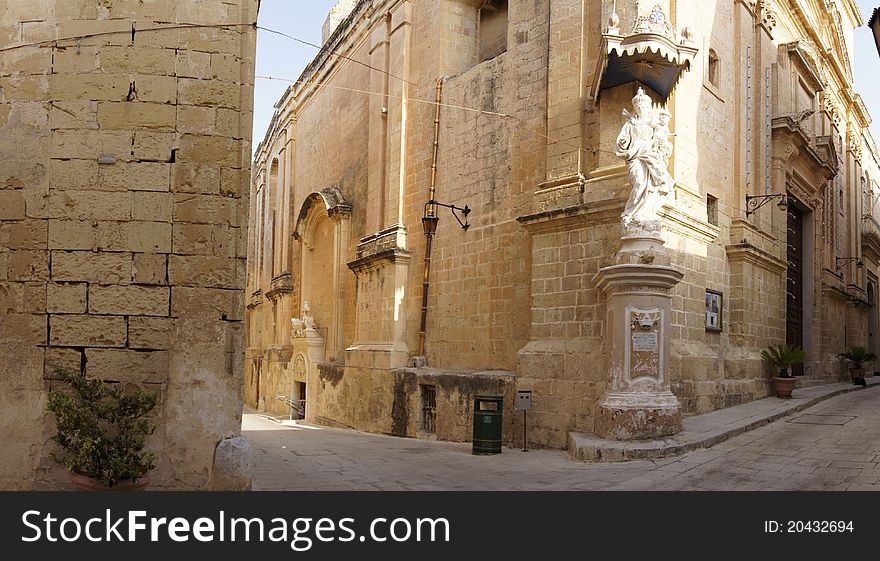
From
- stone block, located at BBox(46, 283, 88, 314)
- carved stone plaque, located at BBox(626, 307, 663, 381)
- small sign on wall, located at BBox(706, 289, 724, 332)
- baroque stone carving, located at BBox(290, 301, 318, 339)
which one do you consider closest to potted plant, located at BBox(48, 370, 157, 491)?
stone block, located at BBox(46, 283, 88, 314)

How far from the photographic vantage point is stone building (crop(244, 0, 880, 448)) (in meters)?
11.1

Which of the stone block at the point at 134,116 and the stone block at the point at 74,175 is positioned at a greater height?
the stone block at the point at 134,116

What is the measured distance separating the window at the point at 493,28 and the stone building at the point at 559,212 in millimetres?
50

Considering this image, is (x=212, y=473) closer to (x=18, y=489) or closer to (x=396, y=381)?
(x=18, y=489)

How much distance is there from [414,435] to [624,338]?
5.85 m

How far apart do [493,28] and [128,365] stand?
11659 mm

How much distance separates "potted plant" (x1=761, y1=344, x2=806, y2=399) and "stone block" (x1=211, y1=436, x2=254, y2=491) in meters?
10.6

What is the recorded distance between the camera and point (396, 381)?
15.2 m

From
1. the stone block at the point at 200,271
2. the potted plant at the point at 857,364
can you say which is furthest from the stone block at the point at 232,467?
the potted plant at the point at 857,364

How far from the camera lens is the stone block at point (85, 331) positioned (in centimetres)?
692

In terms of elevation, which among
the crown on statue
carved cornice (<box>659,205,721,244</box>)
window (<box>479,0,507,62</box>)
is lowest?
carved cornice (<box>659,205,721,244</box>)

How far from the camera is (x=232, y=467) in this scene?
22.3 ft

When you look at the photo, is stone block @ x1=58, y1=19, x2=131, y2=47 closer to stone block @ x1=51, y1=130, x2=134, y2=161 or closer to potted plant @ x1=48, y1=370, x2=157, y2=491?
stone block @ x1=51, y1=130, x2=134, y2=161

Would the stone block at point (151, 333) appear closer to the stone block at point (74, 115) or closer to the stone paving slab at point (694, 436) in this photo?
the stone block at point (74, 115)
